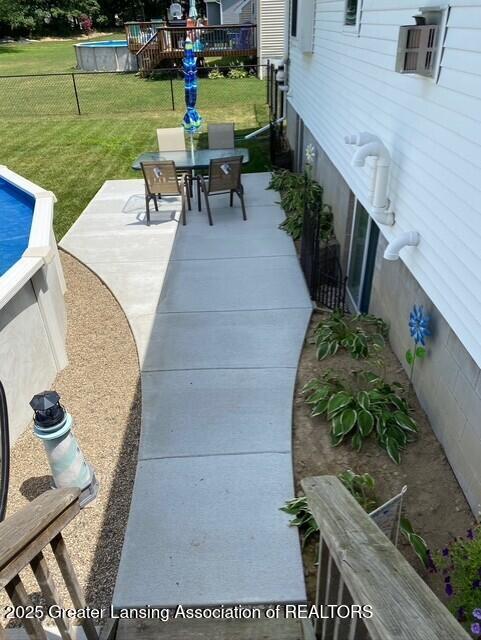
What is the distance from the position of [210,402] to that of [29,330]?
1703 millimetres

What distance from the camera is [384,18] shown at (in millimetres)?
4109

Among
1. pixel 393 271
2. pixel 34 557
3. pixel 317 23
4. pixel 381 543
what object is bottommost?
pixel 393 271

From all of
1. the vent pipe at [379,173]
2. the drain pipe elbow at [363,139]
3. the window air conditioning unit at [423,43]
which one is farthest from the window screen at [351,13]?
the window air conditioning unit at [423,43]

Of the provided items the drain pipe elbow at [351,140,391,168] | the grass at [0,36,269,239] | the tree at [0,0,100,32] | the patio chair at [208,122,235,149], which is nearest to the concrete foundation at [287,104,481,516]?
the drain pipe elbow at [351,140,391,168]

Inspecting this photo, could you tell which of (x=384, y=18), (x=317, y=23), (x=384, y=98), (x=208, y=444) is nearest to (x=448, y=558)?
(x=208, y=444)

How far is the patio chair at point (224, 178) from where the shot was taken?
7.98m

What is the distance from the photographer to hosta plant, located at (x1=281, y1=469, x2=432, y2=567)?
302 centimetres

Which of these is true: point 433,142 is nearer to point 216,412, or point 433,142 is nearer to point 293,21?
point 216,412

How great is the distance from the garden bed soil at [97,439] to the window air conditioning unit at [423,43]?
341 cm

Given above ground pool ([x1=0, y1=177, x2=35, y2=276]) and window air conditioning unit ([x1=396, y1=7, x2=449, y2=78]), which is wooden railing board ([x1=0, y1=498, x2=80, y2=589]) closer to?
window air conditioning unit ([x1=396, y1=7, x2=449, y2=78])

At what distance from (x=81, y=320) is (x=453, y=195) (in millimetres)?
4160

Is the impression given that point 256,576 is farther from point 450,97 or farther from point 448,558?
point 450,97

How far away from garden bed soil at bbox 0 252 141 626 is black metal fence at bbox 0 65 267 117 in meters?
13.3

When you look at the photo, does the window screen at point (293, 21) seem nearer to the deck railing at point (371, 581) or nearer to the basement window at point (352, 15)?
the basement window at point (352, 15)
